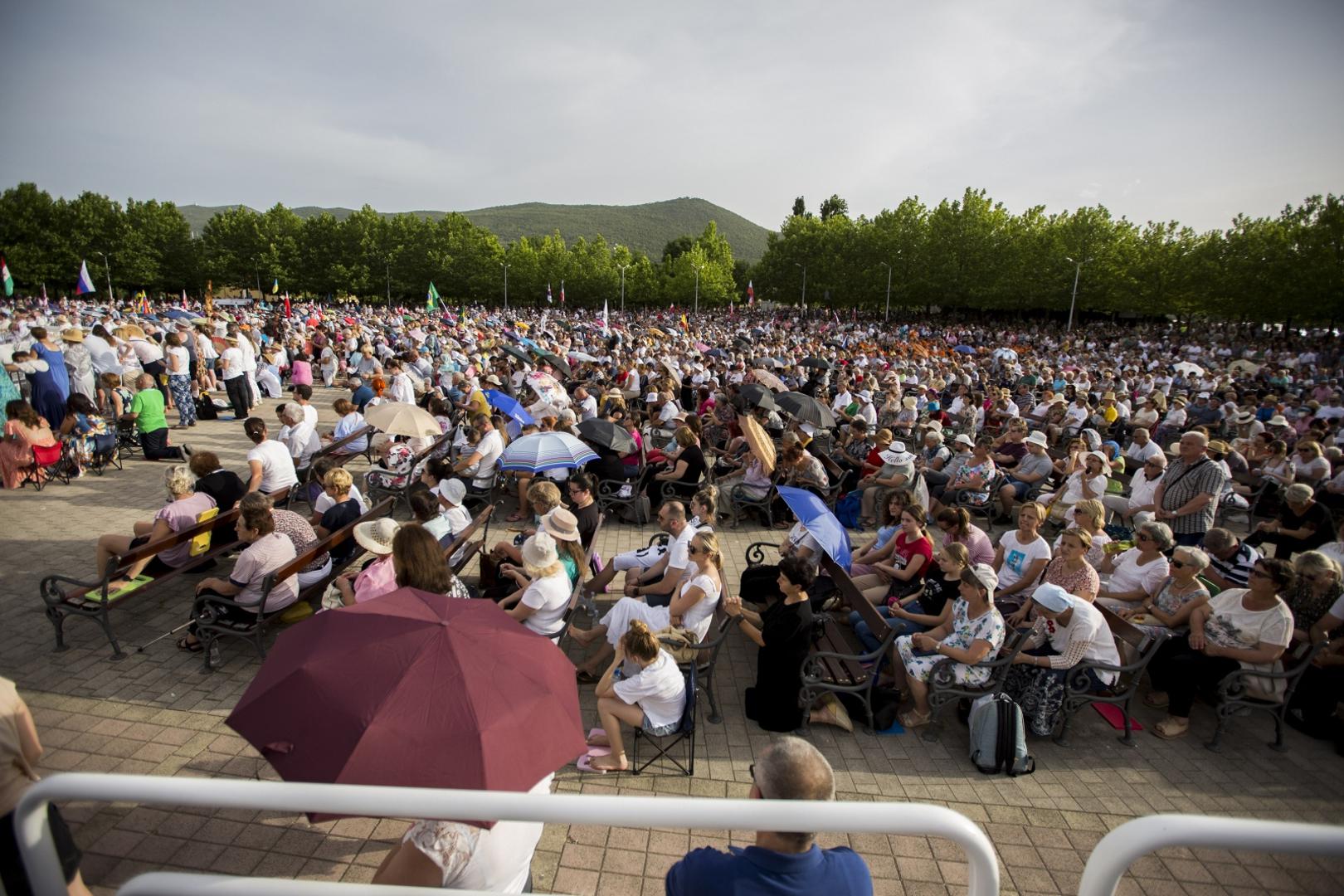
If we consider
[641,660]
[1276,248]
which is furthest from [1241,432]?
[1276,248]

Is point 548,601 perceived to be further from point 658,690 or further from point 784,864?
point 784,864

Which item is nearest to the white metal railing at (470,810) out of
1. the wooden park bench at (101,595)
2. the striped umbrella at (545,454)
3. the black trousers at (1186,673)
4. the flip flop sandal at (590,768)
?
the flip flop sandal at (590,768)

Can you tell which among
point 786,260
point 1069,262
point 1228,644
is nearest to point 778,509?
point 1228,644

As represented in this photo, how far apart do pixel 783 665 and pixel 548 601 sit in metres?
1.79

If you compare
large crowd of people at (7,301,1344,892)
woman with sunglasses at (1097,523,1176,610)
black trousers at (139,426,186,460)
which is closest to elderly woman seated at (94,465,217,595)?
large crowd of people at (7,301,1344,892)

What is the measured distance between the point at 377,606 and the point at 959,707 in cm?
425

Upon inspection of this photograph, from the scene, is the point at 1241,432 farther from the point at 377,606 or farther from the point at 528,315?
the point at 528,315

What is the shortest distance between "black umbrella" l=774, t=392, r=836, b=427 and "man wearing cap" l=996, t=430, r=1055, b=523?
2926mm

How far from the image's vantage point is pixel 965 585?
4.60 metres

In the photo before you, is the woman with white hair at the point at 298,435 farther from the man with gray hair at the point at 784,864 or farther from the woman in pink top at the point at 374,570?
the man with gray hair at the point at 784,864

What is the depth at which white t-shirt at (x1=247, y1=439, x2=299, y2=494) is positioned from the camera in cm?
731

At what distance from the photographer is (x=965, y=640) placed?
182 inches

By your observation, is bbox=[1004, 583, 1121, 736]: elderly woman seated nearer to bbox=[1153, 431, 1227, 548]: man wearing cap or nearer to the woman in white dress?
the woman in white dress

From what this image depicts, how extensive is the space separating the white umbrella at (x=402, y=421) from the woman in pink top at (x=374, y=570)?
3409 mm
